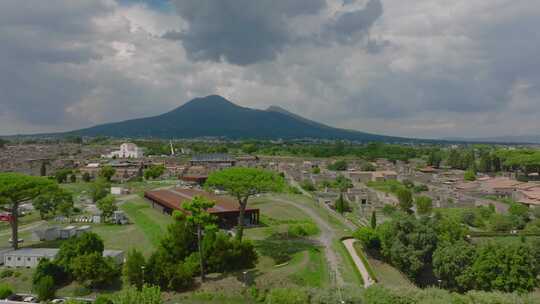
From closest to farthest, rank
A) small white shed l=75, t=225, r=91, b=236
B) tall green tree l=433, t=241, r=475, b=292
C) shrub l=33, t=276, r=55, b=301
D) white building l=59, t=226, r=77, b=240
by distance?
shrub l=33, t=276, r=55, b=301 → tall green tree l=433, t=241, r=475, b=292 → white building l=59, t=226, r=77, b=240 → small white shed l=75, t=225, r=91, b=236

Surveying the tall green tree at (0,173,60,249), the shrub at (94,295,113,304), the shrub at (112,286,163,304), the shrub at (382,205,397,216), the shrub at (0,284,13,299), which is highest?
the tall green tree at (0,173,60,249)

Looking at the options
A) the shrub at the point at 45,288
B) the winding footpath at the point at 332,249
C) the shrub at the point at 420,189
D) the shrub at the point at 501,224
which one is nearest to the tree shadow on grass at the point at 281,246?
the winding footpath at the point at 332,249

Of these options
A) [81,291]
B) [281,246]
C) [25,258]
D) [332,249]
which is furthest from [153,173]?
[81,291]

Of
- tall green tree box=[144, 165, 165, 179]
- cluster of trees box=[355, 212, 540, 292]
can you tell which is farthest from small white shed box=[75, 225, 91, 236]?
tall green tree box=[144, 165, 165, 179]

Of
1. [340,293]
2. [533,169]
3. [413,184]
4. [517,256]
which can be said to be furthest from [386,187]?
[340,293]

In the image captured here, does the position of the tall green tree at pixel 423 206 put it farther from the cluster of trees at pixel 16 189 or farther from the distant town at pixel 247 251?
the cluster of trees at pixel 16 189

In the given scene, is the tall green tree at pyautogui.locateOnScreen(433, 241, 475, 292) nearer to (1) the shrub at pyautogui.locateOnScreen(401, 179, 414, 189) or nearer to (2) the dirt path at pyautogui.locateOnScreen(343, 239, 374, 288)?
(2) the dirt path at pyautogui.locateOnScreen(343, 239, 374, 288)
